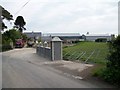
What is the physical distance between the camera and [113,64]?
1390 centimetres

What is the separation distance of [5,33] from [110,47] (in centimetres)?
6075

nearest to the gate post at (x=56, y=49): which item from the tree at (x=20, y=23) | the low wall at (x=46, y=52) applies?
the low wall at (x=46, y=52)

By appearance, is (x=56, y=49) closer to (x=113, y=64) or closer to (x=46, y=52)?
(x=46, y=52)

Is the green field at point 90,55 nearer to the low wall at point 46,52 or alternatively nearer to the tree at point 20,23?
the low wall at point 46,52

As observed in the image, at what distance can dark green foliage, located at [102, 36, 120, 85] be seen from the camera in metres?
13.4

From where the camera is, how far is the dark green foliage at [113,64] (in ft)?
43.9

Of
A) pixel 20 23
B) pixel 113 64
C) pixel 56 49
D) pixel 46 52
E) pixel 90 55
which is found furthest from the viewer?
pixel 20 23

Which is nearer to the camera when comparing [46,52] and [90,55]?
[90,55]

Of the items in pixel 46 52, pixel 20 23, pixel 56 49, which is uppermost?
pixel 20 23

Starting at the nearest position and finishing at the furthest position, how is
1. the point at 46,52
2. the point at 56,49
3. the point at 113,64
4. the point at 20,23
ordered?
the point at 113,64 < the point at 56,49 < the point at 46,52 < the point at 20,23

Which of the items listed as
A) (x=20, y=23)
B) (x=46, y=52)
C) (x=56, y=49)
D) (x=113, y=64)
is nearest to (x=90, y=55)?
(x=56, y=49)

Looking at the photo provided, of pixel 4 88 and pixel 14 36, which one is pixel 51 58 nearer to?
pixel 4 88

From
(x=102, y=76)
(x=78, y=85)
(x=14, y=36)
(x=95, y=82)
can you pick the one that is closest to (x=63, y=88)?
(x=78, y=85)

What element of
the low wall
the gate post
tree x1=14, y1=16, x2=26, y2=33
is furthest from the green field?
tree x1=14, y1=16, x2=26, y2=33
